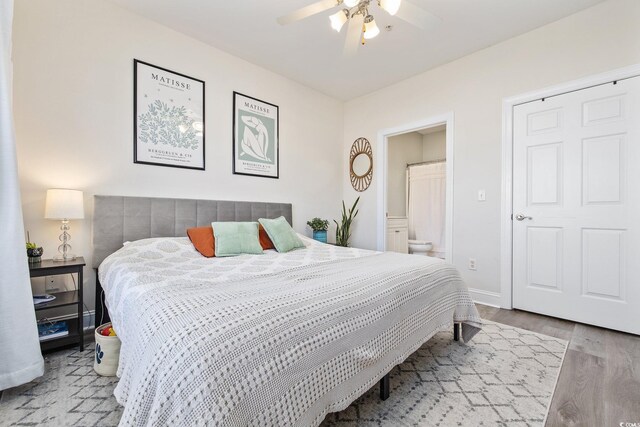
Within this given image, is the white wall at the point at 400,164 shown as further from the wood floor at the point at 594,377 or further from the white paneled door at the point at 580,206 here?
the wood floor at the point at 594,377

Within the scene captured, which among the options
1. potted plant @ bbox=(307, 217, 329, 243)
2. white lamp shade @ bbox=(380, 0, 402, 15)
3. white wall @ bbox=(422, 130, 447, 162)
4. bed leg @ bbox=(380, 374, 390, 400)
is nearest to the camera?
bed leg @ bbox=(380, 374, 390, 400)

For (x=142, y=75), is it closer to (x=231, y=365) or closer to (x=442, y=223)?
(x=231, y=365)

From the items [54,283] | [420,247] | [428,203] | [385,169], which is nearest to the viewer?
[54,283]

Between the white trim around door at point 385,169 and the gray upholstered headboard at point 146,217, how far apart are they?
6.23 feet

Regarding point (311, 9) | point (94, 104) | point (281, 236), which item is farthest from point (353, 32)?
point (94, 104)

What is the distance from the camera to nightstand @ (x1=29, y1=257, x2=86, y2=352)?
1.83 metres

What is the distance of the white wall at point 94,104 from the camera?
2.12 meters

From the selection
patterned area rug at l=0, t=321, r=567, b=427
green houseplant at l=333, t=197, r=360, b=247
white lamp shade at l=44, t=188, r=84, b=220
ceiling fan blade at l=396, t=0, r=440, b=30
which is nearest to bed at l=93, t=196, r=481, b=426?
patterned area rug at l=0, t=321, r=567, b=427

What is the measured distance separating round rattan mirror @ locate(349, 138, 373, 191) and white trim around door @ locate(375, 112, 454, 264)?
0.15 m

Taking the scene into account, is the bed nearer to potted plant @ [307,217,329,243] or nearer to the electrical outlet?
the electrical outlet

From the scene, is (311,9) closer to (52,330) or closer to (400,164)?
(52,330)

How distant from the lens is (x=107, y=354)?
1.66m

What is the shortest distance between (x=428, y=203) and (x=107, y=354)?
5.20 m

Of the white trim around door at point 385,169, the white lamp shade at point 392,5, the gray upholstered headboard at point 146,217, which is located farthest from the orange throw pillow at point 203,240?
the white trim around door at point 385,169
